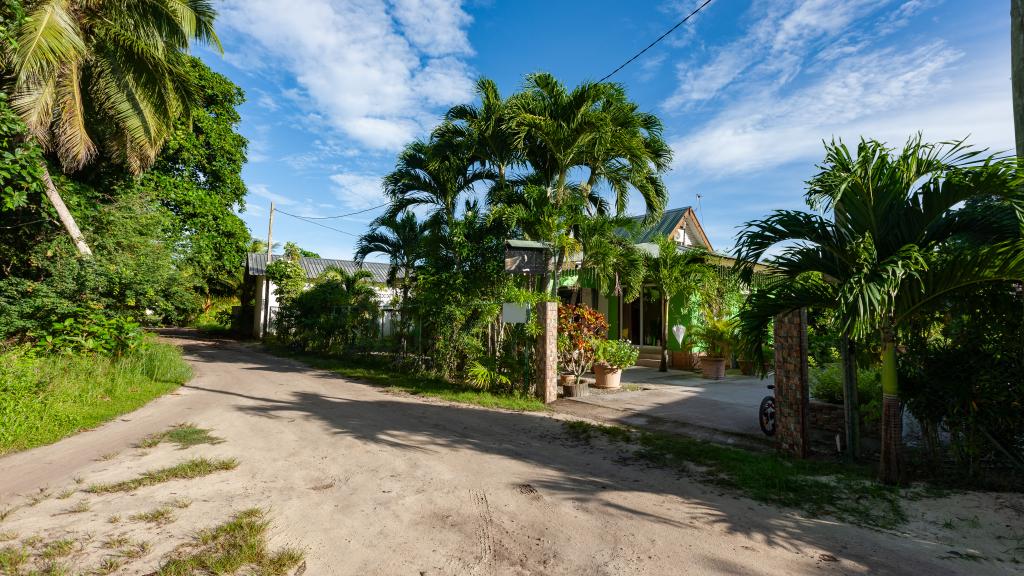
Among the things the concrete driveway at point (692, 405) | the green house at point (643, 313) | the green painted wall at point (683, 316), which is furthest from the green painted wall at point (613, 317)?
the concrete driveway at point (692, 405)

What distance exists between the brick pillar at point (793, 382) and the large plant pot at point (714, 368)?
284 inches

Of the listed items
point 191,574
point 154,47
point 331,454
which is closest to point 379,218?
point 154,47

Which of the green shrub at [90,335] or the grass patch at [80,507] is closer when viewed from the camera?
the grass patch at [80,507]

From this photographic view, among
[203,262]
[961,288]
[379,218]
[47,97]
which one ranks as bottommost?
[961,288]

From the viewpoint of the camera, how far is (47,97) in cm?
996

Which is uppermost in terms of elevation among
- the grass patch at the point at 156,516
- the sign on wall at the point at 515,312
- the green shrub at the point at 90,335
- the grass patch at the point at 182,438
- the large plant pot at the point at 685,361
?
the sign on wall at the point at 515,312

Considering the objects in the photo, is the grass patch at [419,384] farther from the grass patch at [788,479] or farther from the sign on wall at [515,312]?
the grass patch at [788,479]

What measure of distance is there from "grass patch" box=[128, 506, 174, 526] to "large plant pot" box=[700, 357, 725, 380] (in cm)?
1195

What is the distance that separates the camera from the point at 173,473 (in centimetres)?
482

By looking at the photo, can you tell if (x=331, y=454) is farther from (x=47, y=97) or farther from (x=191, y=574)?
(x=47, y=97)

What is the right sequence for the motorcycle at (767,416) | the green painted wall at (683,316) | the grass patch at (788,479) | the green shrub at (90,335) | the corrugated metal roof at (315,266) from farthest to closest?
the corrugated metal roof at (315,266)
the green painted wall at (683,316)
the green shrub at (90,335)
the motorcycle at (767,416)
the grass patch at (788,479)

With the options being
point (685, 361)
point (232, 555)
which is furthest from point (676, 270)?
point (232, 555)

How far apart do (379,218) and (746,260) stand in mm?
11439

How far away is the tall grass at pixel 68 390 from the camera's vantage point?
6086 millimetres
